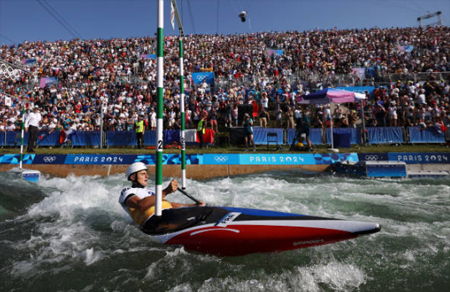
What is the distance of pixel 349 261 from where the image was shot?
3676 millimetres

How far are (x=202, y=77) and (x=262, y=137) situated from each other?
29.5 feet

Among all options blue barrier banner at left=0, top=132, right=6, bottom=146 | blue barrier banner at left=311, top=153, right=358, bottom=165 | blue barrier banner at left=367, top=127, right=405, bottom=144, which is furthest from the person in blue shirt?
blue barrier banner at left=0, top=132, right=6, bottom=146

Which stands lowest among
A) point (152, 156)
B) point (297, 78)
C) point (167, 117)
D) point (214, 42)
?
point (152, 156)

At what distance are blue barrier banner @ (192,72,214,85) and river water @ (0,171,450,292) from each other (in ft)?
51.2

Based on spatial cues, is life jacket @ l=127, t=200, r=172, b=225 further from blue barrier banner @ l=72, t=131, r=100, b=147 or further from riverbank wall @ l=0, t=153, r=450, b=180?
blue barrier banner @ l=72, t=131, r=100, b=147

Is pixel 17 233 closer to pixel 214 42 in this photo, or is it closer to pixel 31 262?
pixel 31 262

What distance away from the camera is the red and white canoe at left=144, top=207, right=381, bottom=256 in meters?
3.10

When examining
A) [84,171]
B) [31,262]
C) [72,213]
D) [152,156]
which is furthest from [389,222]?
[84,171]

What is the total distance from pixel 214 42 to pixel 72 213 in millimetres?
25520

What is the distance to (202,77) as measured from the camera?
21.8 meters

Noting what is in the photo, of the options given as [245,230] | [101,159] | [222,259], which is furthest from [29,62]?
[245,230]

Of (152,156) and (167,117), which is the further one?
(167,117)

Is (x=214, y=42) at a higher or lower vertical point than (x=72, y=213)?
higher

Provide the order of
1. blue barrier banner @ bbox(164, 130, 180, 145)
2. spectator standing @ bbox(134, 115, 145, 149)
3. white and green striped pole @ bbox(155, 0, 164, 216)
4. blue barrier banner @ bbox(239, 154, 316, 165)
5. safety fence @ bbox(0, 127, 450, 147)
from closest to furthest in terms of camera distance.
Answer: white and green striped pole @ bbox(155, 0, 164, 216)
blue barrier banner @ bbox(239, 154, 316, 165)
safety fence @ bbox(0, 127, 450, 147)
spectator standing @ bbox(134, 115, 145, 149)
blue barrier banner @ bbox(164, 130, 180, 145)
